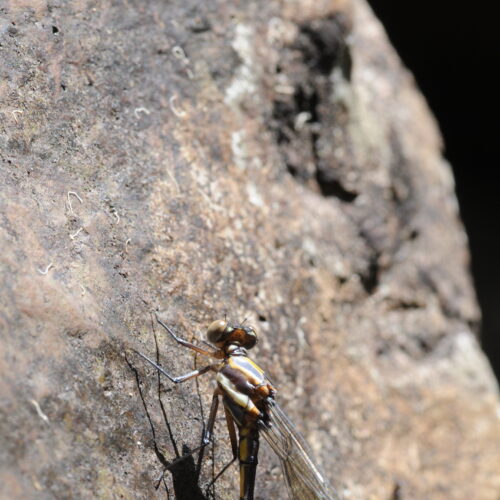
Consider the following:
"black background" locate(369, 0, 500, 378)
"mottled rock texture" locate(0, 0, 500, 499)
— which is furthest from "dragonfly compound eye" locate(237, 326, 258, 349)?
"black background" locate(369, 0, 500, 378)

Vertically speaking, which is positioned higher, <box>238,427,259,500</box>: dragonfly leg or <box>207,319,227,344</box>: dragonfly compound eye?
<box>207,319,227,344</box>: dragonfly compound eye

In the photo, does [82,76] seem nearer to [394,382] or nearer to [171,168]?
[171,168]

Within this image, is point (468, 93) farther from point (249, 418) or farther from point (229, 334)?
point (249, 418)

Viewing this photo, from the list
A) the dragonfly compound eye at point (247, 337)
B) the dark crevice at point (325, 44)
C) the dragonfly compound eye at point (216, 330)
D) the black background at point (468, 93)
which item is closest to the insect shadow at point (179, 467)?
the dragonfly compound eye at point (216, 330)

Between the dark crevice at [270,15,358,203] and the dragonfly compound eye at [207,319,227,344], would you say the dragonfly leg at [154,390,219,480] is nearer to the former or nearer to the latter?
the dragonfly compound eye at [207,319,227,344]

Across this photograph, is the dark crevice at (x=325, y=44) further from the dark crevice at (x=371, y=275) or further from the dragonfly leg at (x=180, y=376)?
the dragonfly leg at (x=180, y=376)

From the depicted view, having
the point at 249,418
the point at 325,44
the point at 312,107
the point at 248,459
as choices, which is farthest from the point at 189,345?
the point at 325,44

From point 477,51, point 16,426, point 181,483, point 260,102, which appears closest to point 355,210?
point 260,102
